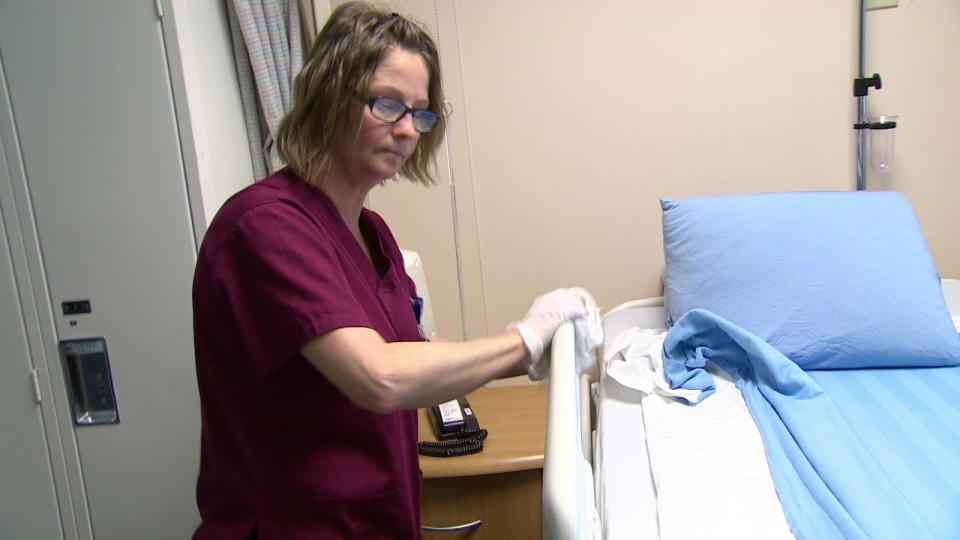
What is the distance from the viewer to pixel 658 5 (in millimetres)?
1923

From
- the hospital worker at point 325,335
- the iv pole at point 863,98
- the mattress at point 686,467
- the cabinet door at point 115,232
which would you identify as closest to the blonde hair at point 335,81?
the hospital worker at point 325,335

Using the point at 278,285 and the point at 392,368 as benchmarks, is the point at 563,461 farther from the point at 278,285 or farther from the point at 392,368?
the point at 278,285

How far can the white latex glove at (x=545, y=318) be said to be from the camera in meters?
0.89

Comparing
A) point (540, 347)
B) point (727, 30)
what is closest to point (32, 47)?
point (540, 347)

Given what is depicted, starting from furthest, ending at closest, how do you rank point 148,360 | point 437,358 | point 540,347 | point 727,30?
point 727,30 → point 148,360 → point 540,347 → point 437,358

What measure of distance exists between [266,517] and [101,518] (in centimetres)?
92

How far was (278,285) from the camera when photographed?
78 cm

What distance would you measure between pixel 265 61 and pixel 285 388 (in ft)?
3.80

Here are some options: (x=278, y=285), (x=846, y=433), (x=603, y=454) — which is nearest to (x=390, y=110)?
(x=278, y=285)

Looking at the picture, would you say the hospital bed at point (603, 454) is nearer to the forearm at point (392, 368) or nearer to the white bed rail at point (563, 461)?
the white bed rail at point (563, 461)

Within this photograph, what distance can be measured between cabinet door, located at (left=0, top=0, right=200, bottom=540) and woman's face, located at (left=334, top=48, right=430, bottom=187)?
65 cm

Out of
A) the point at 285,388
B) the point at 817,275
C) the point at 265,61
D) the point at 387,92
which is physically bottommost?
the point at 817,275

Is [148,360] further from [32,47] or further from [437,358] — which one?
[437,358]

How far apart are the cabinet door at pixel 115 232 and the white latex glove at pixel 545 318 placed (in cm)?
88
